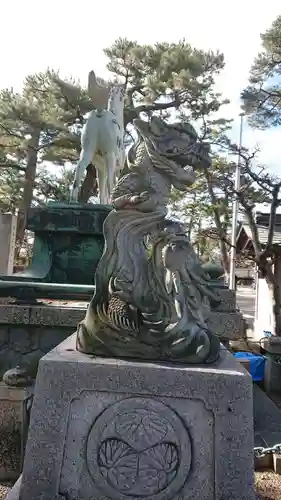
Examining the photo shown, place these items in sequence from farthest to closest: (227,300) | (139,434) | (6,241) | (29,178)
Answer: (29,178) < (6,241) < (227,300) < (139,434)

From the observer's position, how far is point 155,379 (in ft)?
7.05

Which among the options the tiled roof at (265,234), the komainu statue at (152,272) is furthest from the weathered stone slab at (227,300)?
the tiled roof at (265,234)

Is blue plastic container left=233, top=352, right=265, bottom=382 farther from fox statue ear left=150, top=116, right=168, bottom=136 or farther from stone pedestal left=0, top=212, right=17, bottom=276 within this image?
stone pedestal left=0, top=212, right=17, bottom=276

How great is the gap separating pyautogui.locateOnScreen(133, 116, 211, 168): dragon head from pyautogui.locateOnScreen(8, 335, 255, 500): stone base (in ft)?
4.06

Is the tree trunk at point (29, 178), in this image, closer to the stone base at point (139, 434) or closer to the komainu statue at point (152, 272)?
the komainu statue at point (152, 272)

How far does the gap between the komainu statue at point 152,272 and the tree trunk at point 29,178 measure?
1519cm

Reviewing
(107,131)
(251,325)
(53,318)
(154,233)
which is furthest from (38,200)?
(154,233)

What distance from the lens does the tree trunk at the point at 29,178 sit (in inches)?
681

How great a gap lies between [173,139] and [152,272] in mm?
822

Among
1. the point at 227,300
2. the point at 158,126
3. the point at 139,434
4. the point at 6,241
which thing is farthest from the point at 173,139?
the point at 6,241

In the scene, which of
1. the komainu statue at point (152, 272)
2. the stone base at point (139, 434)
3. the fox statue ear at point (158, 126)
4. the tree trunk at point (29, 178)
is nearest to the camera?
the stone base at point (139, 434)

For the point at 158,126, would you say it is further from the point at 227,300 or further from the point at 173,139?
the point at 227,300

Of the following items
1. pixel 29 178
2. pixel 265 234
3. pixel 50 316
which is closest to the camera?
pixel 50 316

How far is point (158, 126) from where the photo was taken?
2.55 metres
